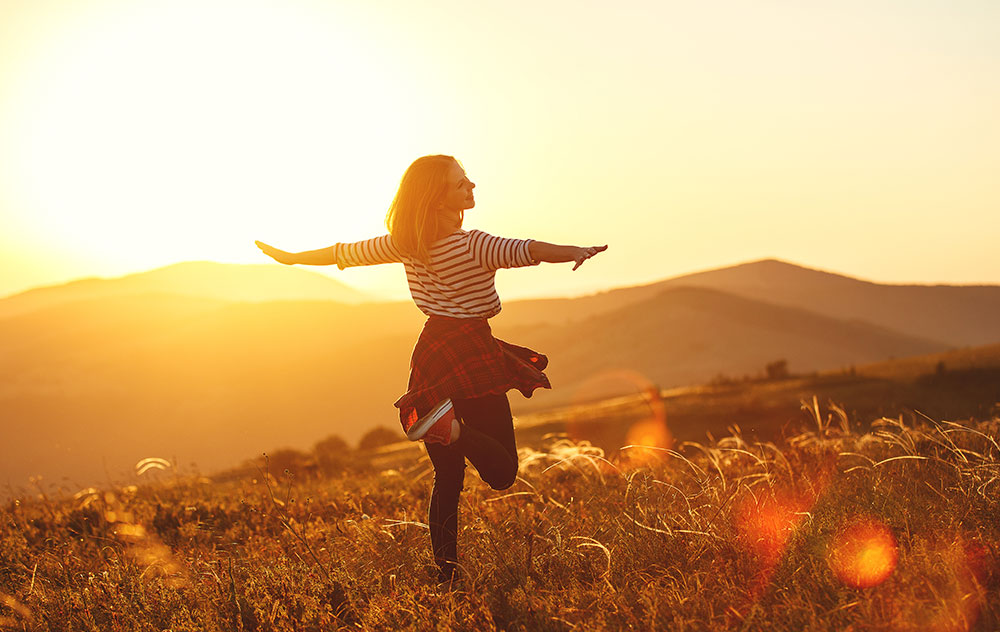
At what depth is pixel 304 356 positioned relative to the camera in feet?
305

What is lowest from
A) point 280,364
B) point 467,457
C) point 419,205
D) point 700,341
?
point 280,364

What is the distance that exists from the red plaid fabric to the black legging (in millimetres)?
122

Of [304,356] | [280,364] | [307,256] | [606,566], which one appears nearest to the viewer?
[606,566]

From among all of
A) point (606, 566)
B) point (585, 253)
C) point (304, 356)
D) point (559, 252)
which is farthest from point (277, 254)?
point (304, 356)

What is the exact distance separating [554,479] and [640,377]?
61.5 meters

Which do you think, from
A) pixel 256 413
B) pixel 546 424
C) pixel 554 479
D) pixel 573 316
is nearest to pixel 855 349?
pixel 573 316

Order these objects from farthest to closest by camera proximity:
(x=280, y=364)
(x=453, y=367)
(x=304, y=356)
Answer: (x=304, y=356)
(x=280, y=364)
(x=453, y=367)

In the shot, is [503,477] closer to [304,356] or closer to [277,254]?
[277,254]

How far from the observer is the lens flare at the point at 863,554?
315 cm

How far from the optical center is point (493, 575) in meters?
3.73

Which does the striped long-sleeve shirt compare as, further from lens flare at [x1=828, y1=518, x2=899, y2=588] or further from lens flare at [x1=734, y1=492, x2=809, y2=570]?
lens flare at [x1=828, y1=518, x2=899, y2=588]

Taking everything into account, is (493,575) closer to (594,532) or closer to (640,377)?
(594,532)

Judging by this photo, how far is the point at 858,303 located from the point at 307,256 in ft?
472

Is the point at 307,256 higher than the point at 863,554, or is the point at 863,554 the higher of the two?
the point at 307,256
